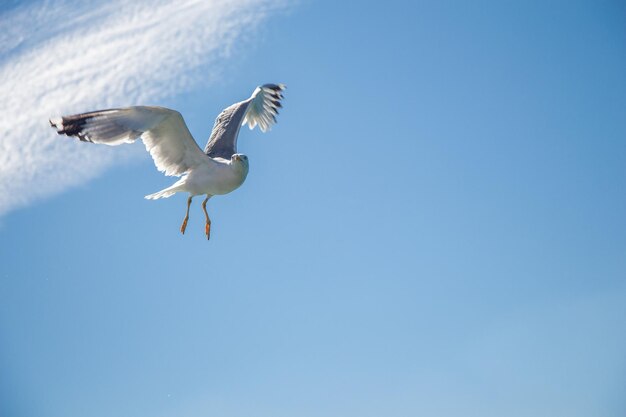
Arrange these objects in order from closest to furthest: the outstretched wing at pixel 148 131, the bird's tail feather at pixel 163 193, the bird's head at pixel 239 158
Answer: the outstretched wing at pixel 148 131
the bird's head at pixel 239 158
the bird's tail feather at pixel 163 193

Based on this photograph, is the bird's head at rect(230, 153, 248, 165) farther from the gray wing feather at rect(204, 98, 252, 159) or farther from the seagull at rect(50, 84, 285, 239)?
the gray wing feather at rect(204, 98, 252, 159)

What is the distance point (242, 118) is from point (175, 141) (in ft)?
6.67

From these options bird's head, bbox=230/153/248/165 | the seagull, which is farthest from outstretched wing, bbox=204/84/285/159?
bird's head, bbox=230/153/248/165

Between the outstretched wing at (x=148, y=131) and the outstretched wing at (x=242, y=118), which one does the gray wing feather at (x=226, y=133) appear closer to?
the outstretched wing at (x=242, y=118)

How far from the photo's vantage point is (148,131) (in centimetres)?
1573

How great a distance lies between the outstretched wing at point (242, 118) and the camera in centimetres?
1689

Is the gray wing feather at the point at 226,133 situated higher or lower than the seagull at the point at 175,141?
higher

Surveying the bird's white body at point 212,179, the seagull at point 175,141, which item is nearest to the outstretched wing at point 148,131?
the seagull at point 175,141

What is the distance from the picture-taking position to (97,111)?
48.4ft

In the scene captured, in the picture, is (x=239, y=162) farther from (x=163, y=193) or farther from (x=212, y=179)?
(x=163, y=193)

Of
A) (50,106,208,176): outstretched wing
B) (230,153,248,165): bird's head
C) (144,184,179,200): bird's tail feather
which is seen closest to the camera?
(50,106,208,176): outstretched wing

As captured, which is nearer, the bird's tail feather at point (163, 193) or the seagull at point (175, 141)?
the seagull at point (175, 141)

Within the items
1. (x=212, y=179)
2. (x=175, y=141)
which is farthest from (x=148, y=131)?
(x=212, y=179)

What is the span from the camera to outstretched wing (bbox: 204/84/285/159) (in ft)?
55.4
